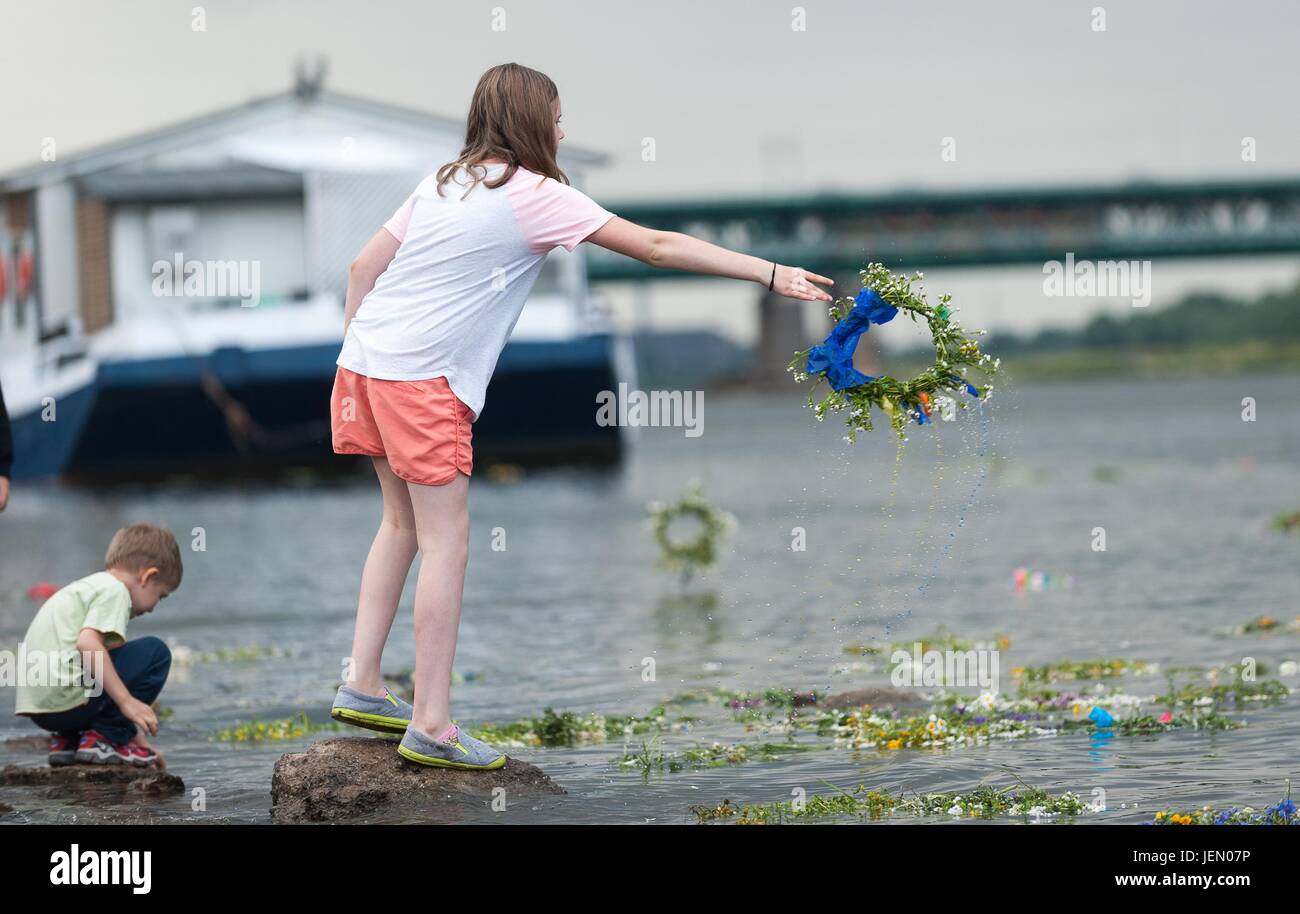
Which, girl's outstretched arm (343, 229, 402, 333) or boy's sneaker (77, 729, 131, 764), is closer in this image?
girl's outstretched arm (343, 229, 402, 333)

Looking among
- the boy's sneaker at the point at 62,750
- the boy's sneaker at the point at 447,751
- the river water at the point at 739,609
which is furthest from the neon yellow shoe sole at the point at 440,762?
the boy's sneaker at the point at 62,750

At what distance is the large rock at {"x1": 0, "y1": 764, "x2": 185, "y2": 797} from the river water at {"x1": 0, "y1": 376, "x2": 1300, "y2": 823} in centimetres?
17

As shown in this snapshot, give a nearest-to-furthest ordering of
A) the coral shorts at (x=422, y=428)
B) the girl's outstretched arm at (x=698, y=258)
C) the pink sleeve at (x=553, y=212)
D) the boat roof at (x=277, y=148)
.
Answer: the girl's outstretched arm at (x=698, y=258), the pink sleeve at (x=553, y=212), the coral shorts at (x=422, y=428), the boat roof at (x=277, y=148)

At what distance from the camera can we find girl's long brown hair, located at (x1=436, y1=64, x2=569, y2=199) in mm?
5859

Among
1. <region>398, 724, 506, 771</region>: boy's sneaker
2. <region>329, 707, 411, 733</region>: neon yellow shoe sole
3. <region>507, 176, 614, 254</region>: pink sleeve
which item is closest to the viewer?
<region>507, 176, 614, 254</region>: pink sleeve

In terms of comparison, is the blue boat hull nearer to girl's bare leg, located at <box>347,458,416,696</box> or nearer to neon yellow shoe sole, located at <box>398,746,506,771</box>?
girl's bare leg, located at <box>347,458,416,696</box>

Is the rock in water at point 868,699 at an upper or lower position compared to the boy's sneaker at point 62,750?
lower

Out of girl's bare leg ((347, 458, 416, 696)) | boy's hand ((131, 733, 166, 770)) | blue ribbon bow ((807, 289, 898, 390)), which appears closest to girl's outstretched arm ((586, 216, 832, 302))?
blue ribbon bow ((807, 289, 898, 390))

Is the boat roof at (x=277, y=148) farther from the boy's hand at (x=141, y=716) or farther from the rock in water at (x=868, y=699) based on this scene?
the boy's hand at (x=141, y=716)

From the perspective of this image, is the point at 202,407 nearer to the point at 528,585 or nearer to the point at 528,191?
the point at 528,585

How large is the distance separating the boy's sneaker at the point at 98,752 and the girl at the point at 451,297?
1.56 m

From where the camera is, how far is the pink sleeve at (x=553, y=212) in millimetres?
5793
